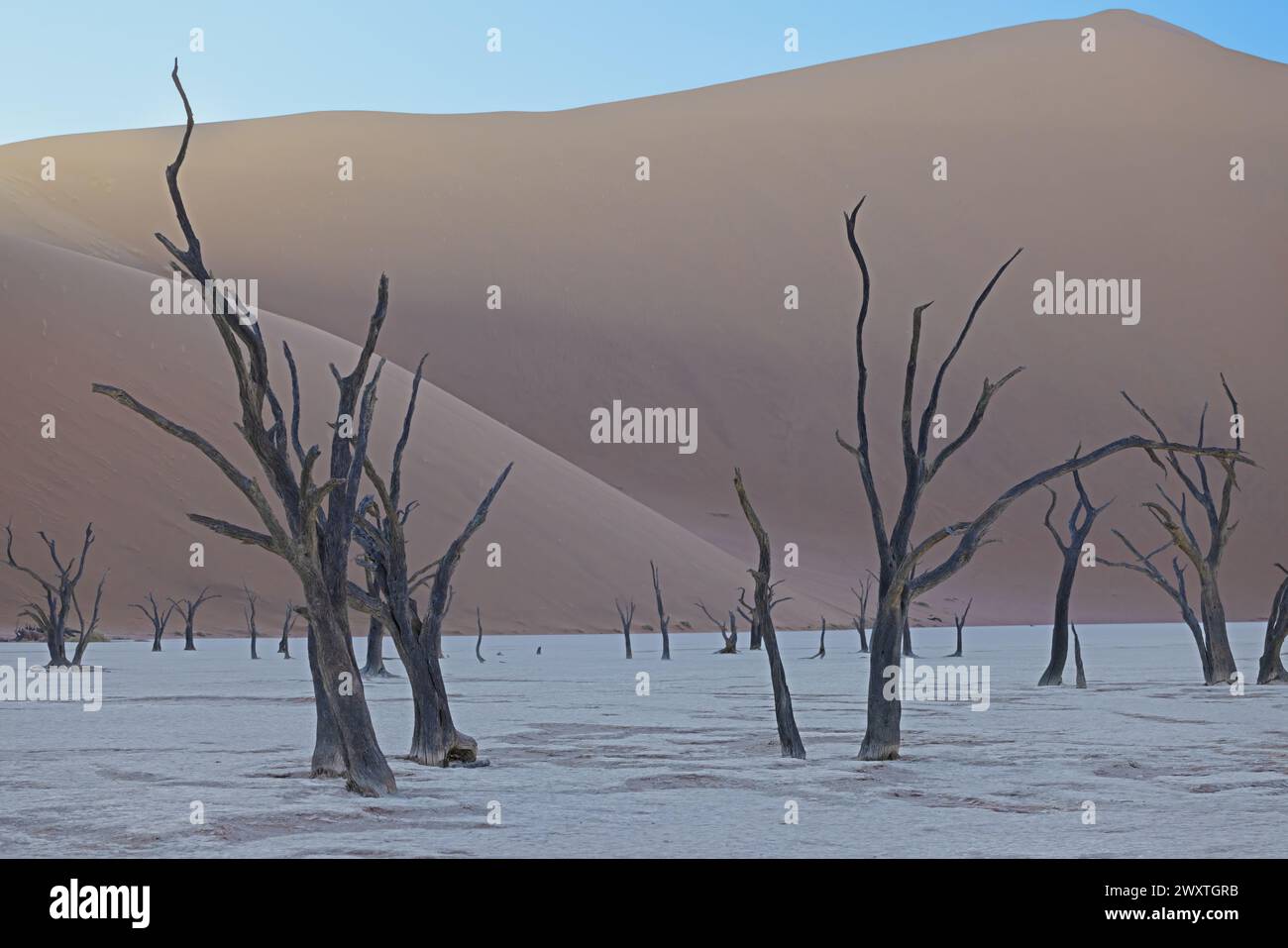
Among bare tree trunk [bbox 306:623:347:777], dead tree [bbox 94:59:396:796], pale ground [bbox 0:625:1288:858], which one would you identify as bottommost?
pale ground [bbox 0:625:1288:858]

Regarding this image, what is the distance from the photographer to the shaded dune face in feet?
189

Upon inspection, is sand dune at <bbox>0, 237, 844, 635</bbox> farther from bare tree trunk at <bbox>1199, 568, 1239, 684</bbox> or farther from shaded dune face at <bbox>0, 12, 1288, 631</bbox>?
bare tree trunk at <bbox>1199, 568, 1239, 684</bbox>

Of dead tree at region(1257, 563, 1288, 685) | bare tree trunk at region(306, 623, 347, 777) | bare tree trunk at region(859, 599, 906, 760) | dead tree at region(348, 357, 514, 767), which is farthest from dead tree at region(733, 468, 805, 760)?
dead tree at region(1257, 563, 1288, 685)

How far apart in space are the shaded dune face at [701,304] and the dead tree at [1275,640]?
1380 inches

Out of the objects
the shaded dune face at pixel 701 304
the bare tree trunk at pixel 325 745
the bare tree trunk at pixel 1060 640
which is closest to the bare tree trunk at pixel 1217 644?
the bare tree trunk at pixel 1060 640

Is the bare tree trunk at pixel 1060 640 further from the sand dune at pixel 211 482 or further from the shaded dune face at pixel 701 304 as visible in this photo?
the shaded dune face at pixel 701 304

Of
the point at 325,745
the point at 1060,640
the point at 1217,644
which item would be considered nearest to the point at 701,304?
the point at 1060,640

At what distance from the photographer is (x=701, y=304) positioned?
84.8 m

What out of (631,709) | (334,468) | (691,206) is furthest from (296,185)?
(334,468)

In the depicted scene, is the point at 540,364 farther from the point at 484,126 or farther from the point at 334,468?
the point at 334,468

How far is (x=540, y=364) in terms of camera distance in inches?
3172

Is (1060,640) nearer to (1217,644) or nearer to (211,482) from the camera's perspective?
(1217,644)

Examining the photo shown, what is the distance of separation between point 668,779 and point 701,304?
7410 centimetres

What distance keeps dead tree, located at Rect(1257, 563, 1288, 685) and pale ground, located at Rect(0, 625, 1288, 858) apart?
0.94m
